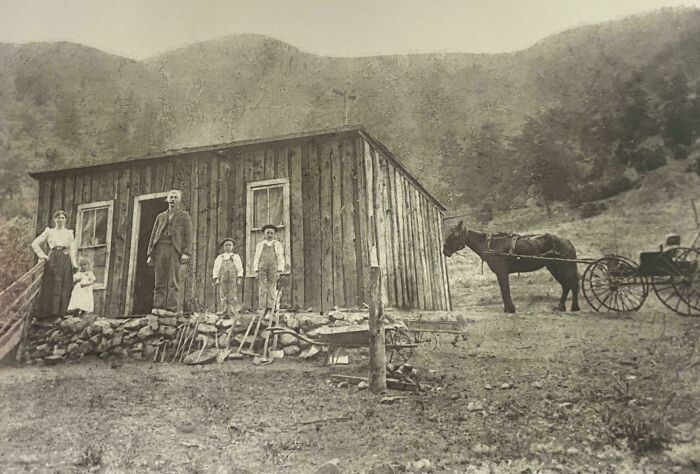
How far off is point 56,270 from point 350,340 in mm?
3696

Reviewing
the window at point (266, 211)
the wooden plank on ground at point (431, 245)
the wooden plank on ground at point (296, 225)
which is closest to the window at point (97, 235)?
the window at point (266, 211)

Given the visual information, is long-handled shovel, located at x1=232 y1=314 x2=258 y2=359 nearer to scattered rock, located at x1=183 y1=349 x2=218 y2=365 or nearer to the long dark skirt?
scattered rock, located at x1=183 y1=349 x2=218 y2=365

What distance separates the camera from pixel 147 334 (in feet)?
20.9

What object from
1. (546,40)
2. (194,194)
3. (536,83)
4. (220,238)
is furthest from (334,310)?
(546,40)

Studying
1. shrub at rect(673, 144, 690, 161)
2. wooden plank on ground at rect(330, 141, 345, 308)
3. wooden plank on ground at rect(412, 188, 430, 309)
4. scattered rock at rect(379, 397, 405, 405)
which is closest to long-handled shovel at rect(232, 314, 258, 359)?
wooden plank on ground at rect(330, 141, 345, 308)

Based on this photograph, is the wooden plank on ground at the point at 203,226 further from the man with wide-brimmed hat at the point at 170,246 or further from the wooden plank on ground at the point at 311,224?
the wooden plank on ground at the point at 311,224

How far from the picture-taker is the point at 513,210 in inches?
217

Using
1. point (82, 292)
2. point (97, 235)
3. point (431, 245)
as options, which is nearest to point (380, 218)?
point (431, 245)

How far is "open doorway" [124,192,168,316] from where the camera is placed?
693 centimetres

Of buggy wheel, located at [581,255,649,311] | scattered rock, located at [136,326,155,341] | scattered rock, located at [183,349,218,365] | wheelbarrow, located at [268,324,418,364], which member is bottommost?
scattered rock, located at [183,349,218,365]

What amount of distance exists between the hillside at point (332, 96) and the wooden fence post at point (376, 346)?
158 cm

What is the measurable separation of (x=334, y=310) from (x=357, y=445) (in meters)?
1.82

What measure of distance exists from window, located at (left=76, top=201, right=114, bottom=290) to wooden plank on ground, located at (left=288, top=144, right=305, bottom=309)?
228 cm

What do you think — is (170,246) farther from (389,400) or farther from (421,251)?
(389,400)
